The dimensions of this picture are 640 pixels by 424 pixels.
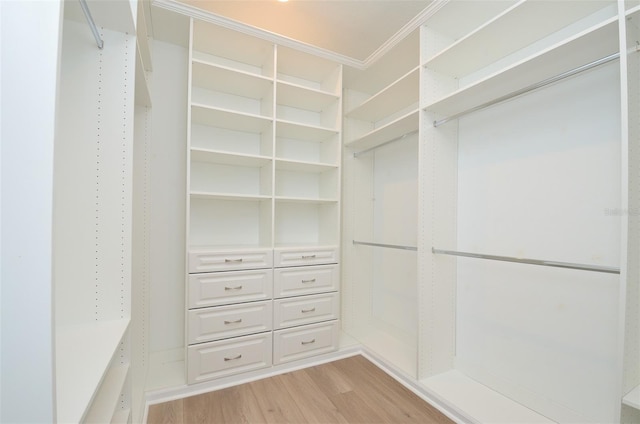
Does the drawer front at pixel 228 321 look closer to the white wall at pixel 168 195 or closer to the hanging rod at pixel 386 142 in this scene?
the white wall at pixel 168 195

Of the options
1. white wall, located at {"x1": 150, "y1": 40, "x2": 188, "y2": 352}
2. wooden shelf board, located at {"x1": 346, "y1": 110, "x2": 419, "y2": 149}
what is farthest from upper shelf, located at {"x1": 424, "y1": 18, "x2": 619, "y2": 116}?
white wall, located at {"x1": 150, "y1": 40, "x2": 188, "y2": 352}

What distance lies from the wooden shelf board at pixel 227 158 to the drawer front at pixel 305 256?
692 mm

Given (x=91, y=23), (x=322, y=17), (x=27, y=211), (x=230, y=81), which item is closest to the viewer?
(x=27, y=211)

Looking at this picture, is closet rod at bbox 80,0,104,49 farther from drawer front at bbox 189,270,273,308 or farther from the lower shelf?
the lower shelf

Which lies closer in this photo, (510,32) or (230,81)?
(510,32)

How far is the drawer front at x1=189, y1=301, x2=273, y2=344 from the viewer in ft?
5.90

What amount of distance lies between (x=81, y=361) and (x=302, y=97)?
214 cm

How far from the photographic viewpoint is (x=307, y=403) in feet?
5.58

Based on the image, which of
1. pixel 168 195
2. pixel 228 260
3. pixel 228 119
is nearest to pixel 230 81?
pixel 228 119

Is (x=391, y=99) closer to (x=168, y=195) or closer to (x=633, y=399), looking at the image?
(x=168, y=195)

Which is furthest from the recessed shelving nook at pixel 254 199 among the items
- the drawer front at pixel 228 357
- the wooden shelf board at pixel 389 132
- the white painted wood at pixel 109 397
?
the white painted wood at pixel 109 397

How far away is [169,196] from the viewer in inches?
84.2

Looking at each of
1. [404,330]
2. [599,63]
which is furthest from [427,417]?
[599,63]

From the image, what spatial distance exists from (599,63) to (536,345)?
4.70 ft
